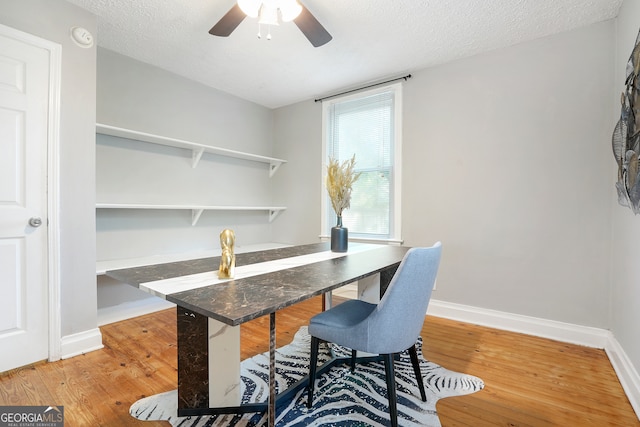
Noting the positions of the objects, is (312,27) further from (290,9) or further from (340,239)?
(340,239)

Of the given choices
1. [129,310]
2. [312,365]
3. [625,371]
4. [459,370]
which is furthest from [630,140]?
[129,310]

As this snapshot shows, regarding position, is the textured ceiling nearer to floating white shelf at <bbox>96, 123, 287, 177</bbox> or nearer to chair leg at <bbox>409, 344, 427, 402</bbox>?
floating white shelf at <bbox>96, 123, 287, 177</bbox>

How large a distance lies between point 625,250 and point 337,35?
2520 mm

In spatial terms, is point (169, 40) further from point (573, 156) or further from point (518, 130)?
point (573, 156)

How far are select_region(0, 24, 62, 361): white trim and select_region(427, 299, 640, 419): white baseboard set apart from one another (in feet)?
9.97

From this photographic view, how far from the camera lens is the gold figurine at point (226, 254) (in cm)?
129

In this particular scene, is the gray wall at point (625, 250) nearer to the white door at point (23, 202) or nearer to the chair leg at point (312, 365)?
the chair leg at point (312, 365)

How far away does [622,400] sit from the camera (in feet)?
5.21

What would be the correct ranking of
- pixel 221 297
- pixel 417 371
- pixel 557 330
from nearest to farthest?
pixel 221 297, pixel 417 371, pixel 557 330

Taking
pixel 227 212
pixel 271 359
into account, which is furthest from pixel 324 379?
pixel 227 212

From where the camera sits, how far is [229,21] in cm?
185

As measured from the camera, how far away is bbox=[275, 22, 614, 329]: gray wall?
222 centimetres

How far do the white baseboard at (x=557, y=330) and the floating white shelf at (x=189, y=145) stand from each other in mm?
2652

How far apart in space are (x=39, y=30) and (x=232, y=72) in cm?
149
